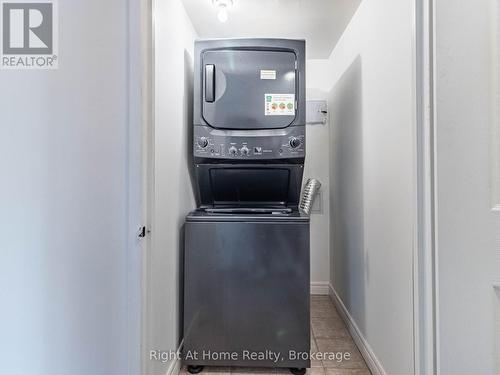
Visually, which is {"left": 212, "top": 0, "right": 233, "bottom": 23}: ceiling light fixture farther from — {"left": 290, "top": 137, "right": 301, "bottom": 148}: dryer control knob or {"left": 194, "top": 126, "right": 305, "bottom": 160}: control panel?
{"left": 290, "top": 137, "right": 301, "bottom": 148}: dryer control knob

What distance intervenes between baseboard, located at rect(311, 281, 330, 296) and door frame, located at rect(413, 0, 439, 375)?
1.90m

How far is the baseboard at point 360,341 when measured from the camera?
1554 mm

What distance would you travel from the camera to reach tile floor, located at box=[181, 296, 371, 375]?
64.8 inches

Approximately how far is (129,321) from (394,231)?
122 cm

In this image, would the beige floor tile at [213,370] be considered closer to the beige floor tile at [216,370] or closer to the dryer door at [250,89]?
the beige floor tile at [216,370]

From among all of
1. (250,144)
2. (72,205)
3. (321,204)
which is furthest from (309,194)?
(72,205)

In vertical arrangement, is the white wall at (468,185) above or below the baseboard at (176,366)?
above

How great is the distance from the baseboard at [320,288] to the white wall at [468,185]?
196 centimetres

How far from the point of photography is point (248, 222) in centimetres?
162

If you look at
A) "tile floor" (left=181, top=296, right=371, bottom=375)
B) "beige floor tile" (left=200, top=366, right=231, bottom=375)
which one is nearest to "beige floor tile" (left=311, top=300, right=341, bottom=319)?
"tile floor" (left=181, top=296, right=371, bottom=375)

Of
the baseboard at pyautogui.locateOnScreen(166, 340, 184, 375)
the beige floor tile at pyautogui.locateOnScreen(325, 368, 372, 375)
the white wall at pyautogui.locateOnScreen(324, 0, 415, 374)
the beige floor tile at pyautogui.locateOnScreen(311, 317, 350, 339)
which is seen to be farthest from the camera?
the beige floor tile at pyautogui.locateOnScreen(311, 317, 350, 339)

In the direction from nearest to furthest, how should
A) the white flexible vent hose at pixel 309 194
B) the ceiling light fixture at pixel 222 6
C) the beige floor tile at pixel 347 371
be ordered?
the beige floor tile at pixel 347 371
the ceiling light fixture at pixel 222 6
the white flexible vent hose at pixel 309 194

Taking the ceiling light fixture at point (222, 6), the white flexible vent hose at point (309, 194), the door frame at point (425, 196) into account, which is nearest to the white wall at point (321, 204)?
the white flexible vent hose at point (309, 194)

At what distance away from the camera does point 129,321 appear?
92cm
